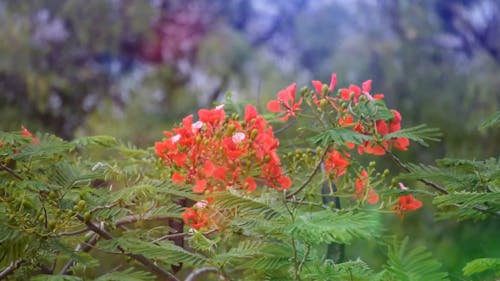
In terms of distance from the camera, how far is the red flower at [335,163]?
107 cm

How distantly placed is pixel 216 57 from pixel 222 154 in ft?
22.0

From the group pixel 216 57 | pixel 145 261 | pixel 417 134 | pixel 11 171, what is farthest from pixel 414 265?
pixel 216 57

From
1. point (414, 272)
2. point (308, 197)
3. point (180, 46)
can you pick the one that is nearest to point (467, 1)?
point (180, 46)

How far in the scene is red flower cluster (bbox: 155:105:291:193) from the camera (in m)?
0.94

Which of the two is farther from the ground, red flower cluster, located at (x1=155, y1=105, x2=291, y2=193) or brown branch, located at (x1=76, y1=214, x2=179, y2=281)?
red flower cluster, located at (x1=155, y1=105, x2=291, y2=193)

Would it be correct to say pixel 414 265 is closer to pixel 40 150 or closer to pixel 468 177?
pixel 468 177

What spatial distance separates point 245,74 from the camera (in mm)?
7379

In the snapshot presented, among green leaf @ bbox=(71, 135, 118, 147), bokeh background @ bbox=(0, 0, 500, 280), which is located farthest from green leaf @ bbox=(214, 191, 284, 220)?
bokeh background @ bbox=(0, 0, 500, 280)

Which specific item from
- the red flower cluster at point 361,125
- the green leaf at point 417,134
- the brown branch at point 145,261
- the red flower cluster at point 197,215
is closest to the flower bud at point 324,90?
the red flower cluster at point 361,125

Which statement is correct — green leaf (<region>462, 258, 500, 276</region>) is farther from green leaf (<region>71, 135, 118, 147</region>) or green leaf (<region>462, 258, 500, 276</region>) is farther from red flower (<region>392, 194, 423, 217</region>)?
green leaf (<region>71, 135, 118, 147</region>)

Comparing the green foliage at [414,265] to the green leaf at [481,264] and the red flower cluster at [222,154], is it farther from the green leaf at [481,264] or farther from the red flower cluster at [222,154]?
the red flower cluster at [222,154]

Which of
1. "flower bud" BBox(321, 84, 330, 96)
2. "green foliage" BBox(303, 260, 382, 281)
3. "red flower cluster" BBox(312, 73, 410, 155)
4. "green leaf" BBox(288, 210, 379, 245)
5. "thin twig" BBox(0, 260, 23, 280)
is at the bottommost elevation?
"green foliage" BBox(303, 260, 382, 281)

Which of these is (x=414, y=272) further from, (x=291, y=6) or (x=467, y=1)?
(x=291, y=6)

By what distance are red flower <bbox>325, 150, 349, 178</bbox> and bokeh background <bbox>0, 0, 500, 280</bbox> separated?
15.2 feet
